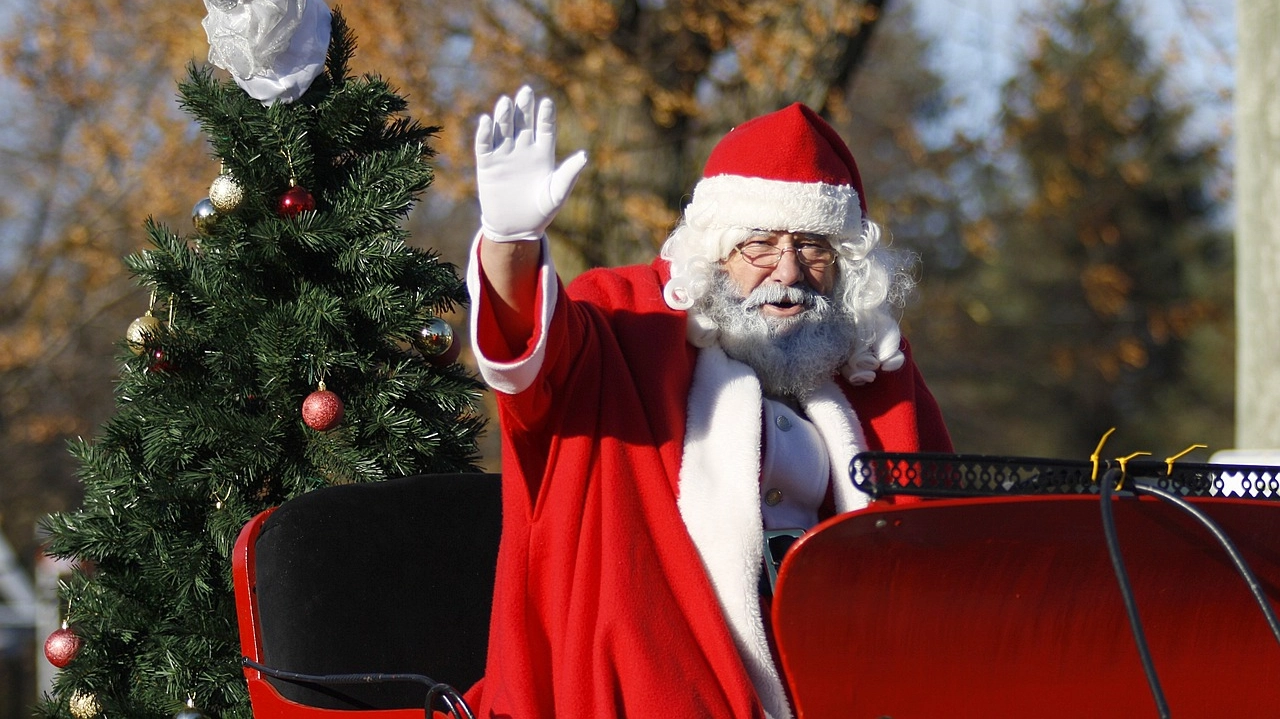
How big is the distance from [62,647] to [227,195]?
111 cm

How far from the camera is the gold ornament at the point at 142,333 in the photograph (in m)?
3.32

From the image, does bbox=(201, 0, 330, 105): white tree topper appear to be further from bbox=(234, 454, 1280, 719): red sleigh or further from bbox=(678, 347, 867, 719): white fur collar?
bbox=(234, 454, 1280, 719): red sleigh

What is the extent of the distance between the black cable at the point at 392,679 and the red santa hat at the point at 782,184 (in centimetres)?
110

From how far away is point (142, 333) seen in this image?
3.32 meters

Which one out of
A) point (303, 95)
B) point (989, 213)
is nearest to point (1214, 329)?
point (989, 213)

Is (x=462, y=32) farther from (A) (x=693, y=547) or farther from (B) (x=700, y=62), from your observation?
(A) (x=693, y=547)

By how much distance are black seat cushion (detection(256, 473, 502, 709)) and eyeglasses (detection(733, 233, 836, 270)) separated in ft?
2.40

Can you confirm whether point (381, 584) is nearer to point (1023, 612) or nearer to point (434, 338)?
point (434, 338)

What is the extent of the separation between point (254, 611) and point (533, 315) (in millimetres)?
890

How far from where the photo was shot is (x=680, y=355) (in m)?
2.79

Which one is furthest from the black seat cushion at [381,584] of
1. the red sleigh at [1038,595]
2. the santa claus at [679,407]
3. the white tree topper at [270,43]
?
the red sleigh at [1038,595]

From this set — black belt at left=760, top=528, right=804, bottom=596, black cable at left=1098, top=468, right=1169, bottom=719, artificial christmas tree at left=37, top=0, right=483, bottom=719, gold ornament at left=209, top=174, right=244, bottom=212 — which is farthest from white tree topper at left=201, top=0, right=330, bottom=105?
black cable at left=1098, top=468, right=1169, bottom=719

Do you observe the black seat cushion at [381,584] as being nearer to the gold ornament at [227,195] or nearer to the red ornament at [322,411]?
the red ornament at [322,411]

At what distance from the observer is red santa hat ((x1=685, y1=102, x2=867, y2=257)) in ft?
9.79
